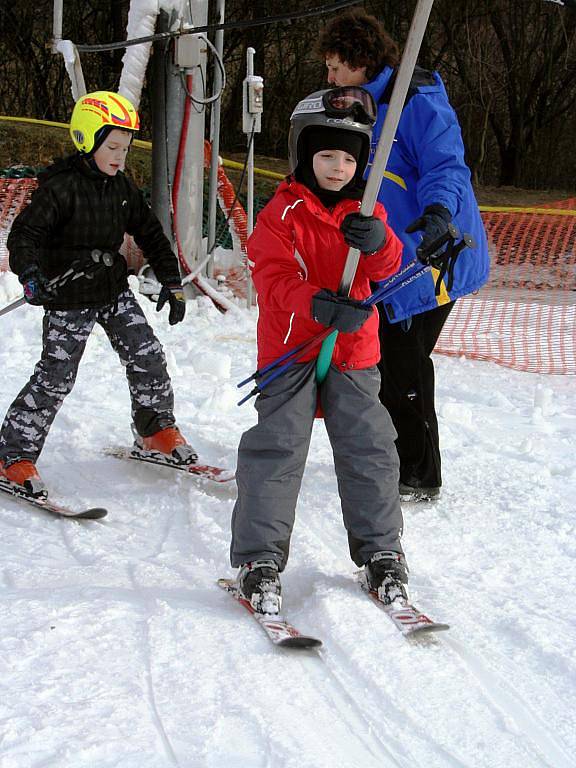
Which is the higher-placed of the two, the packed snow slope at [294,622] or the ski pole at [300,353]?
the ski pole at [300,353]

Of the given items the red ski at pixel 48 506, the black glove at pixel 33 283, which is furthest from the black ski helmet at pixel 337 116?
the red ski at pixel 48 506

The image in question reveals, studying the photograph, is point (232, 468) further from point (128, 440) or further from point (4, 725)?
point (4, 725)

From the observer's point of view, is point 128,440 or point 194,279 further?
point 194,279

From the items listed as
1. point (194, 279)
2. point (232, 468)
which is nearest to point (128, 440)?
point (232, 468)

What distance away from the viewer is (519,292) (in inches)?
328

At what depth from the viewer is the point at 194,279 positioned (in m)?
7.24

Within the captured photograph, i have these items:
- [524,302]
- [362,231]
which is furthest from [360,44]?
[524,302]

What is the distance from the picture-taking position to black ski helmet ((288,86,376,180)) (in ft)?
9.11

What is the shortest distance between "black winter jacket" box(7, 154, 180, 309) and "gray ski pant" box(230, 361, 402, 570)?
1217mm

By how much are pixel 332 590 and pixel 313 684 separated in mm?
489

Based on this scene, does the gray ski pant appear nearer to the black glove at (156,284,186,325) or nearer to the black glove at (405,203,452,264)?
the black glove at (405,203,452,264)

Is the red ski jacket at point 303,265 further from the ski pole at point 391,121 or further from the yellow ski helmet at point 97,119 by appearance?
the yellow ski helmet at point 97,119

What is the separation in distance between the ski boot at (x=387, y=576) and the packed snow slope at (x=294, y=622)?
68 mm

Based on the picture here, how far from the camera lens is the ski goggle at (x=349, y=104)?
9.13 feet
